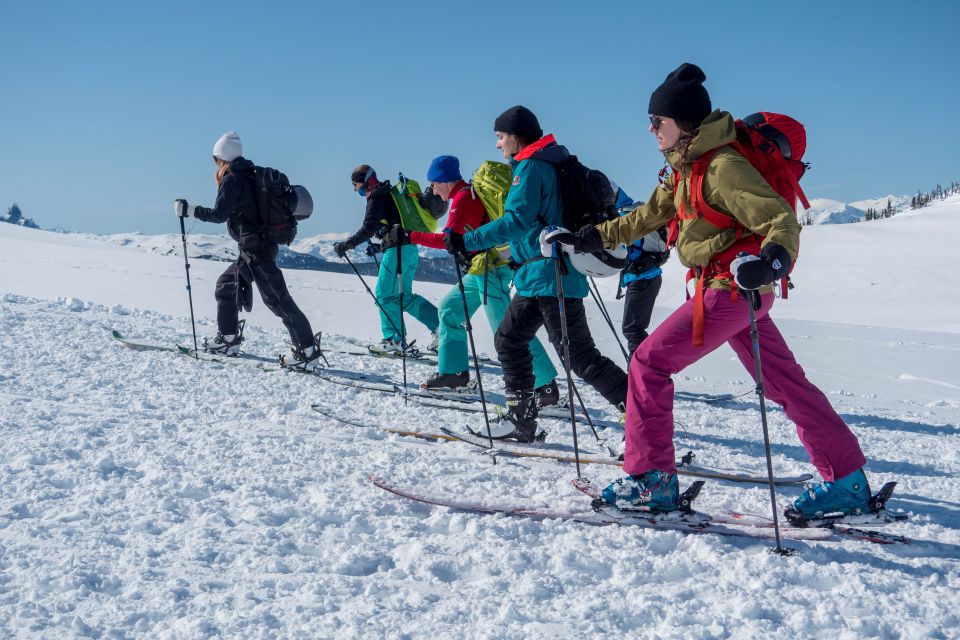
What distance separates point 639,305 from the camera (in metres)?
6.43

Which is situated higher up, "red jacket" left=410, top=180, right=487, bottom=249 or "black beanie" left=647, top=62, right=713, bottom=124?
"black beanie" left=647, top=62, right=713, bottom=124

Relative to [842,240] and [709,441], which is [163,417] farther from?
[842,240]

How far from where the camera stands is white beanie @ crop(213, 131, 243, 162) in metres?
7.12

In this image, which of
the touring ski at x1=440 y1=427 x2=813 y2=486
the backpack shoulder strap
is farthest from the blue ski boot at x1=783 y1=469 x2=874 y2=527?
the backpack shoulder strap

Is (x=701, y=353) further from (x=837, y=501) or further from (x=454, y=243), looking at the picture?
(x=454, y=243)

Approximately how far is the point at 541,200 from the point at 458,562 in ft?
7.33

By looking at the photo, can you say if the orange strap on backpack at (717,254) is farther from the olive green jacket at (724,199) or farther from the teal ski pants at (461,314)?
the teal ski pants at (461,314)

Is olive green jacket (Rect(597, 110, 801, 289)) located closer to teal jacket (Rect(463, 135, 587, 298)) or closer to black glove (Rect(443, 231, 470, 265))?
teal jacket (Rect(463, 135, 587, 298))

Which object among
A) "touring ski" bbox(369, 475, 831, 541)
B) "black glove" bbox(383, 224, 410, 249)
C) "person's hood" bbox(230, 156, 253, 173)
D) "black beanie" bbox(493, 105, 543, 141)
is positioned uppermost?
"person's hood" bbox(230, 156, 253, 173)

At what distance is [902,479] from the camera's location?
14.5 ft

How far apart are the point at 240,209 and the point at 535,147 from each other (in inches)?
157

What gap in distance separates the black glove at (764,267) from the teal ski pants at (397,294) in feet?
19.7

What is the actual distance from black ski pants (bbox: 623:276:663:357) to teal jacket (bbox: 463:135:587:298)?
76.7 inches

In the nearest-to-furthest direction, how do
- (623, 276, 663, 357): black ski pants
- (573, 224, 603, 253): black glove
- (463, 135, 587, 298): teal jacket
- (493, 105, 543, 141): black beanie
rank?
1. (573, 224, 603, 253): black glove
2. (463, 135, 587, 298): teal jacket
3. (493, 105, 543, 141): black beanie
4. (623, 276, 663, 357): black ski pants
